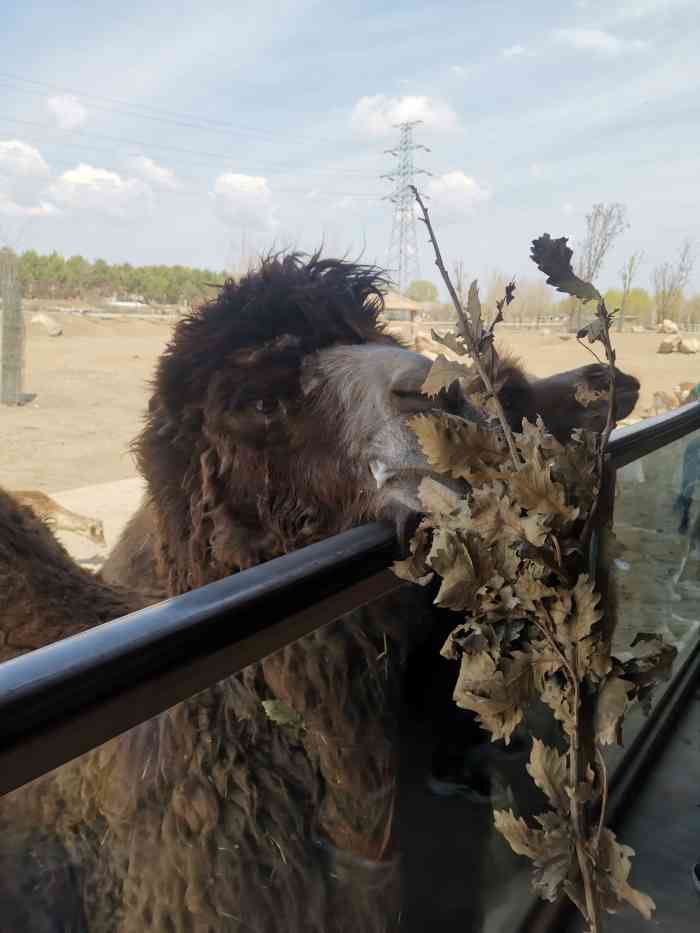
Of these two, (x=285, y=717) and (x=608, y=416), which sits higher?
(x=608, y=416)

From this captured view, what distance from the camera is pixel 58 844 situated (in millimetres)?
1506

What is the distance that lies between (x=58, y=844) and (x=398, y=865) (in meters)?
0.73

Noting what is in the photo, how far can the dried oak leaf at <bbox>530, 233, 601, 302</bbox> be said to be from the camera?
104cm

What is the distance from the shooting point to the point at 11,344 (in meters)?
18.8

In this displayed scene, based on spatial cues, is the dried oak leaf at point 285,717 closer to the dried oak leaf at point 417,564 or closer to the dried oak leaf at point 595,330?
the dried oak leaf at point 417,564

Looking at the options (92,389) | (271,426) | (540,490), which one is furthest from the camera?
(92,389)

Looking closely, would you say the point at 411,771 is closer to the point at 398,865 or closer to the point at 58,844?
the point at 398,865

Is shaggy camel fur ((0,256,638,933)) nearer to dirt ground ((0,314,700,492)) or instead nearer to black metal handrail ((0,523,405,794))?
black metal handrail ((0,523,405,794))

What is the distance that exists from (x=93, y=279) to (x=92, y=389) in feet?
94.0

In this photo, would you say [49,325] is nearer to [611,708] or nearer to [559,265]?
[559,265]

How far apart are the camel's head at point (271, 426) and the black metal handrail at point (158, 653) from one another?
1.90ft

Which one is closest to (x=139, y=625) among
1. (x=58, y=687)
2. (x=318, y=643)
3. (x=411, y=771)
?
(x=58, y=687)

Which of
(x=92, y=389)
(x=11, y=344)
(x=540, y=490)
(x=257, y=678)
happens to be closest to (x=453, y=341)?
(x=540, y=490)

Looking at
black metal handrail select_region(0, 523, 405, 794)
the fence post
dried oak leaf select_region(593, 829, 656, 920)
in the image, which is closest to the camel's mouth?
black metal handrail select_region(0, 523, 405, 794)
